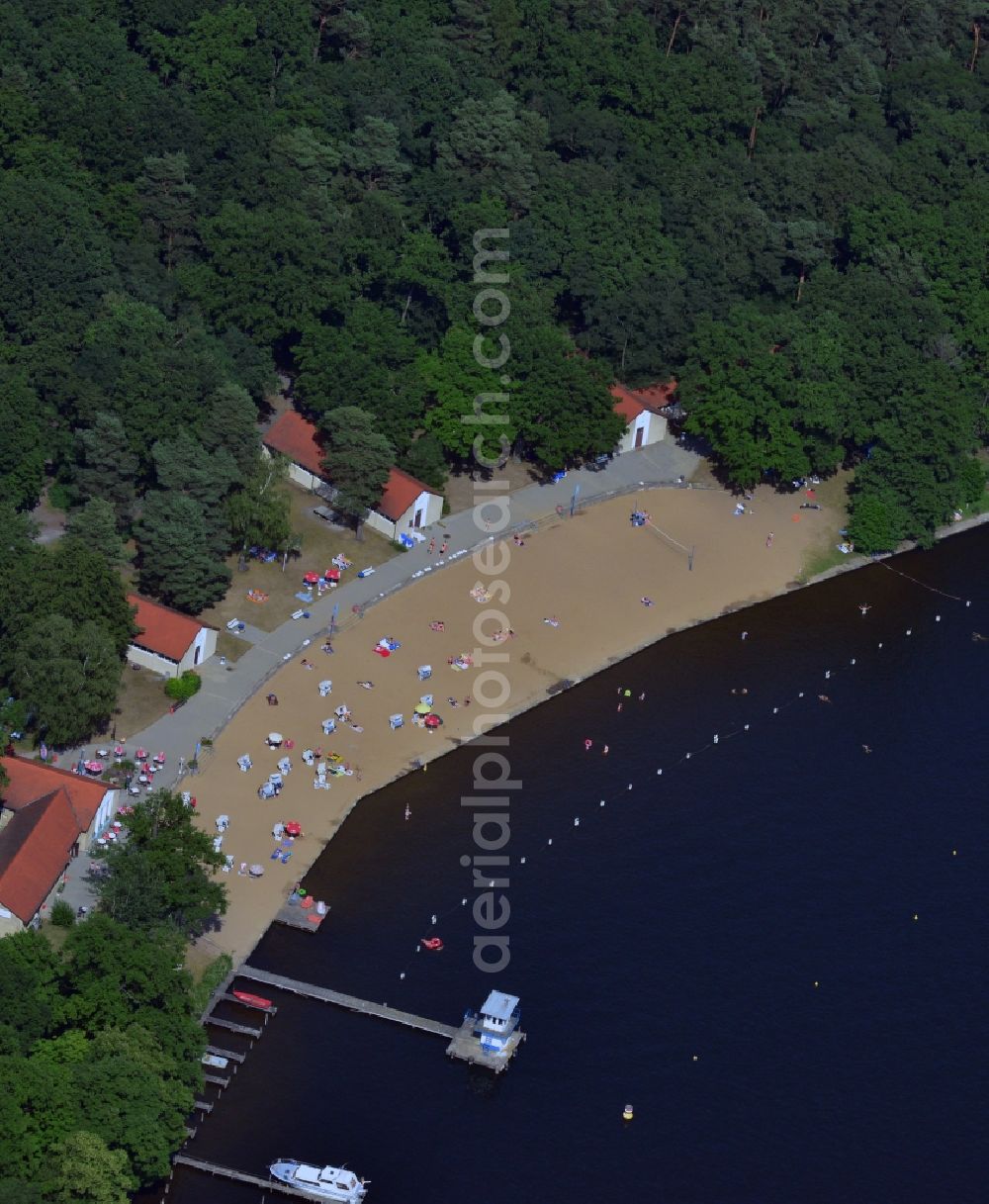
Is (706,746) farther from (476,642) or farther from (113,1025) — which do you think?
(113,1025)

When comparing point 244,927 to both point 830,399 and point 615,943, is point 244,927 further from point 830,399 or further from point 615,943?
point 830,399

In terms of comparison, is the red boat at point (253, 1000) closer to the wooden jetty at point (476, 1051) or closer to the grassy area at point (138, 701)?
the wooden jetty at point (476, 1051)

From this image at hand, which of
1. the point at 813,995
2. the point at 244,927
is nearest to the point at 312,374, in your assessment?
the point at 244,927

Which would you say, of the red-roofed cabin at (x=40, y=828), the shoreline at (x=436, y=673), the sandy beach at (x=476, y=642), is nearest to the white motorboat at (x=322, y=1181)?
the shoreline at (x=436, y=673)

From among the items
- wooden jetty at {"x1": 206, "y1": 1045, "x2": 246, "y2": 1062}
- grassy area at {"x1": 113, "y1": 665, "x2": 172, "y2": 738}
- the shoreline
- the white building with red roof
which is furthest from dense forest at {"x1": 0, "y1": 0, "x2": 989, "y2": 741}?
wooden jetty at {"x1": 206, "y1": 1045, "x2": 246, "y2": 1062}

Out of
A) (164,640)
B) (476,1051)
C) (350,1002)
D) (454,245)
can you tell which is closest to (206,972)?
(350,1002)

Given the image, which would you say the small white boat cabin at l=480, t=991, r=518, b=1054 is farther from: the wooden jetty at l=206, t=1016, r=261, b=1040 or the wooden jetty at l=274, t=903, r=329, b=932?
the wooden jetty at l=206, t=1016, r=261, b=1040
